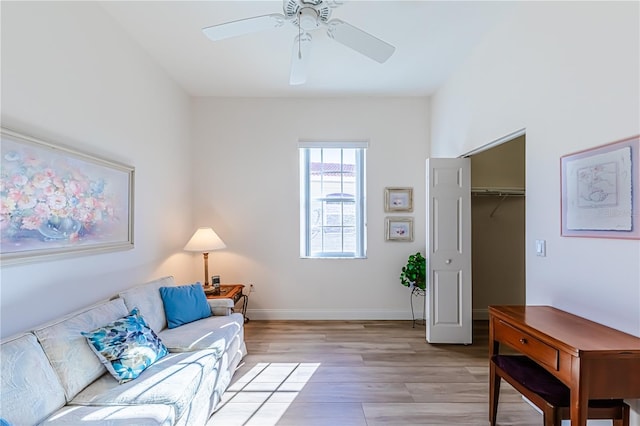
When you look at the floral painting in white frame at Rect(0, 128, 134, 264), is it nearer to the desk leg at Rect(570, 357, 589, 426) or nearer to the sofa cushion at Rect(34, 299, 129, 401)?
the sofa cushion at Rect(34, 299, 129, 401)

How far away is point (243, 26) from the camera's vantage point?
2047 mm

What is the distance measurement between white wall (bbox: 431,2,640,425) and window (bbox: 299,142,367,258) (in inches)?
73.5

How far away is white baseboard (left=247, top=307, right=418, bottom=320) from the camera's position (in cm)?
423

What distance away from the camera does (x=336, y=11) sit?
2469 millimetres

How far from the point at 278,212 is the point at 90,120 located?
236 centimetres

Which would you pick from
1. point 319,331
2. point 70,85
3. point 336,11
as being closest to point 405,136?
point 336,11

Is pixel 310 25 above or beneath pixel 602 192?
above

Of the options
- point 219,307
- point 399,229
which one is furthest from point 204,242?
point 399,229

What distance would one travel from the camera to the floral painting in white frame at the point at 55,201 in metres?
1.67

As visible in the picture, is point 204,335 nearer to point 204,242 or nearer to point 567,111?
point 204,242

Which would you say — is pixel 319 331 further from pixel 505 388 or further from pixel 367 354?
pixel 505 388

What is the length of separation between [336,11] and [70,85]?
6.54 feet

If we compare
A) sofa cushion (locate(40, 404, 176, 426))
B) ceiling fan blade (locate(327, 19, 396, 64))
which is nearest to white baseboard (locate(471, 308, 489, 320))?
ceiling fan blade (locate(327, 19, 396, 64))

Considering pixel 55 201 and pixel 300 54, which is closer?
pixel 55 201
